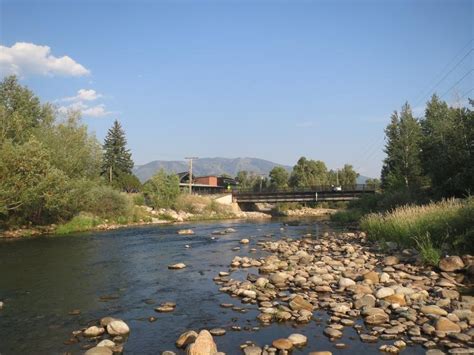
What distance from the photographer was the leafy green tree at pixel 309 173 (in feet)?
357

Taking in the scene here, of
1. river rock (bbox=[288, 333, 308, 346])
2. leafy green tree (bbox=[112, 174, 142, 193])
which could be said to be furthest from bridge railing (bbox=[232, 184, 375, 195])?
river rock (bbox=[288, 333, 308, 346])

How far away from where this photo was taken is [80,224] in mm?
38938

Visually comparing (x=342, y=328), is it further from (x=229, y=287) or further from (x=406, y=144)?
(x=406, y=144)

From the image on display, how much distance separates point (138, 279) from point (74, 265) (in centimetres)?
489

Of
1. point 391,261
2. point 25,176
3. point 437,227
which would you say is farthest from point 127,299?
point 25,176

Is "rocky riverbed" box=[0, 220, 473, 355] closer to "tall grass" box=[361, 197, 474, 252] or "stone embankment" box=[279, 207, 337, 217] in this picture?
"tall grass" box=[361, 197, 474, 252]

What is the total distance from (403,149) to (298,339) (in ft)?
171

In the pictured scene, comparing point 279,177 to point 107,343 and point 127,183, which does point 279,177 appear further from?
point 107,343

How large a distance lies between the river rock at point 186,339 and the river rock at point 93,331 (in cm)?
204

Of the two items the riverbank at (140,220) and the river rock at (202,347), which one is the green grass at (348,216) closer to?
the riverbank at (140,220)

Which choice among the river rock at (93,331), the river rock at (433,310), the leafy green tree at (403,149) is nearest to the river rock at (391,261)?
the river rock at (433,310)

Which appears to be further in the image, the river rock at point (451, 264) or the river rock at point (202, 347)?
the river rock at point (451, 264)

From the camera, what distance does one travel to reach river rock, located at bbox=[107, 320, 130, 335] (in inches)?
373

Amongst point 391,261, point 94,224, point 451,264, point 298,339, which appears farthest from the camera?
point 94,224
